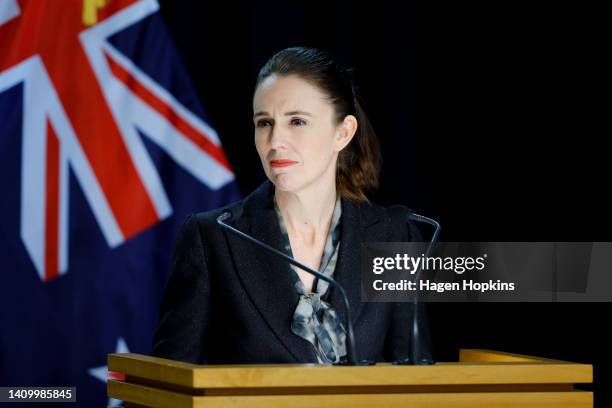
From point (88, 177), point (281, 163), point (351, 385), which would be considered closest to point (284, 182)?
point (281, 163)

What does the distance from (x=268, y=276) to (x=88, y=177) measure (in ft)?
4.78

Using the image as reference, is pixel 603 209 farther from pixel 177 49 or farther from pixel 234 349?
pixel 177 49

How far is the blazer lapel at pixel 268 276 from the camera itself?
2131 mm

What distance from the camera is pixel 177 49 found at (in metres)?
3.57

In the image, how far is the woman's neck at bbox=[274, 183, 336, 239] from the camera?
7.73 ft

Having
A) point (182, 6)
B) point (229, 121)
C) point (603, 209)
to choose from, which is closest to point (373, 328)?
point (603, 209)

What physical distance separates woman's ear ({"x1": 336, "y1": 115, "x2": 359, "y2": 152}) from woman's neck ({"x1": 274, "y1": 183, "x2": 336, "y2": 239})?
12 centimetres

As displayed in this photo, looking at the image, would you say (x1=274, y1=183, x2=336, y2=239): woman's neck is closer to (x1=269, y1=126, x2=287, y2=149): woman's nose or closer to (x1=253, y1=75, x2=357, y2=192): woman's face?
(x1=253, y1=75, x2=357, y2=192): woman's face

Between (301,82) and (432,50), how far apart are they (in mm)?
1482

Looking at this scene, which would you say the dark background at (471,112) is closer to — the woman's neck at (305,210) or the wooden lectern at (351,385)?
the woman's neck at (305,210)

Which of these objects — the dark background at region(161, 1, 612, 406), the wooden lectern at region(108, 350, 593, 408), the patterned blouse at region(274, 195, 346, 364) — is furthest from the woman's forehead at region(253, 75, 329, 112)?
the dark background at region(161, 1, 612, 406)

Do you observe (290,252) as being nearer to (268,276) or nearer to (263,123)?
(268,276)

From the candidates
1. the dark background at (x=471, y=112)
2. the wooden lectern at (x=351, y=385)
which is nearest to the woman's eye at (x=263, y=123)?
the wooden lectern at (x=351, y=385)

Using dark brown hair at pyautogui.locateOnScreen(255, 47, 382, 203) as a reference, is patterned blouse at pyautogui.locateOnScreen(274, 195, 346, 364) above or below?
below
